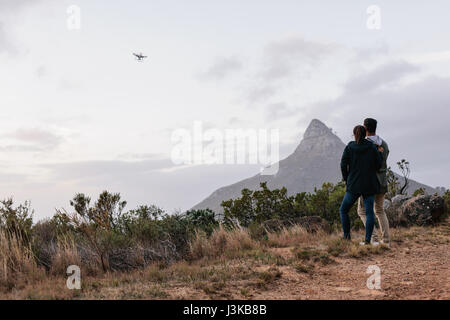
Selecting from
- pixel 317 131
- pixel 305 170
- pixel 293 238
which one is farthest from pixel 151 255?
pixel 317 131

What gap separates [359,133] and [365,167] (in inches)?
27.7

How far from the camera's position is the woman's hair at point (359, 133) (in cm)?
808

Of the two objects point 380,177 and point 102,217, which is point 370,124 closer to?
point 380,177

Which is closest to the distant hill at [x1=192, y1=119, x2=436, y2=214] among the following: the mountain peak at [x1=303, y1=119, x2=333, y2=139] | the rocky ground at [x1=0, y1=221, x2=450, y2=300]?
the mountain peak at [x1=303, y1=119, x2=333, y2=139]

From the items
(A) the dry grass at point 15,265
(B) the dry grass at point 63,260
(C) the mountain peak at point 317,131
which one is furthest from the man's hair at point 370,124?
(C) the mountain peak at point 317,131

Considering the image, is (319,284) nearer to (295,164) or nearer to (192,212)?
(192,212)

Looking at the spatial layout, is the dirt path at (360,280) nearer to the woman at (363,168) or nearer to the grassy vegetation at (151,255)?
the grassy vegetation at (151,255)

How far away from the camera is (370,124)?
8359mm

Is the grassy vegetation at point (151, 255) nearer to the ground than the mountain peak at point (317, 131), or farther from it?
nearer to the ground

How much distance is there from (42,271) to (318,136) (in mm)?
192209

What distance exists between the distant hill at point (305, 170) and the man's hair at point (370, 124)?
11940 centimetres

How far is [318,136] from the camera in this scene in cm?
19288

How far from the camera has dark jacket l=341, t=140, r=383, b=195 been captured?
8.04 meters
